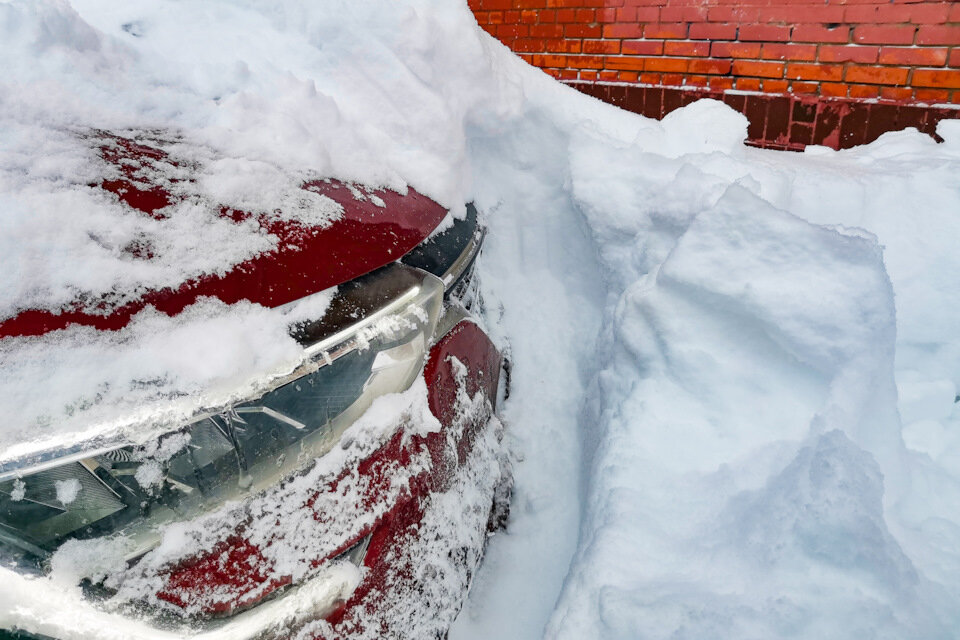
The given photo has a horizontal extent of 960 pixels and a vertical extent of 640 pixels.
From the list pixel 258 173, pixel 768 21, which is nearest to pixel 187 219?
pixel 258 173

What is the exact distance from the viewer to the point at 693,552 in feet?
4.59

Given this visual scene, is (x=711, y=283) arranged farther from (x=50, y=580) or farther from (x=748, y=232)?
(x=50, y=580)

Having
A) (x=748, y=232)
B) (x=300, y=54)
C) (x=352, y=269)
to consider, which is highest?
(x=300, y=54)

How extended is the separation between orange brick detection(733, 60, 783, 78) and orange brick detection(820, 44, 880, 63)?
21cm

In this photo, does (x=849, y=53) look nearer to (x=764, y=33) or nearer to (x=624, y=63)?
(x=764, y=33)

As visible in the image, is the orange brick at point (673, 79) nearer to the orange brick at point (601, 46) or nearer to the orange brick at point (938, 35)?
the orange brick at point (601, 46)

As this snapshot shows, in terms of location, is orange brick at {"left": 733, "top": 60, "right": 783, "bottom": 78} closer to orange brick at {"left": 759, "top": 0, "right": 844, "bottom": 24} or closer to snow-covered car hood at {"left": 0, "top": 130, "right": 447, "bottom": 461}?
orange brick at {"left": 759, "top": 0, "right": 844, "bottom": 24}

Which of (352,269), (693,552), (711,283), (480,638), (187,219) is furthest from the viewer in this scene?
(711,283)

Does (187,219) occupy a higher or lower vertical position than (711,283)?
higher

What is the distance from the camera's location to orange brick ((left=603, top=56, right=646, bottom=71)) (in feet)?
12.2

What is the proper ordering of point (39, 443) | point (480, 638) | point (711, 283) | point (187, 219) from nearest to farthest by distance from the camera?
1. point (39, 443)
2. point (187, 219)
3. point (480, 638)
4. point (711, 283)

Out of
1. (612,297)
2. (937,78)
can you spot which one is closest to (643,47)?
(937,78)

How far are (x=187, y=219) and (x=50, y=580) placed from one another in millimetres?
673

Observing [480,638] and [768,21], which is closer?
[480,638]
